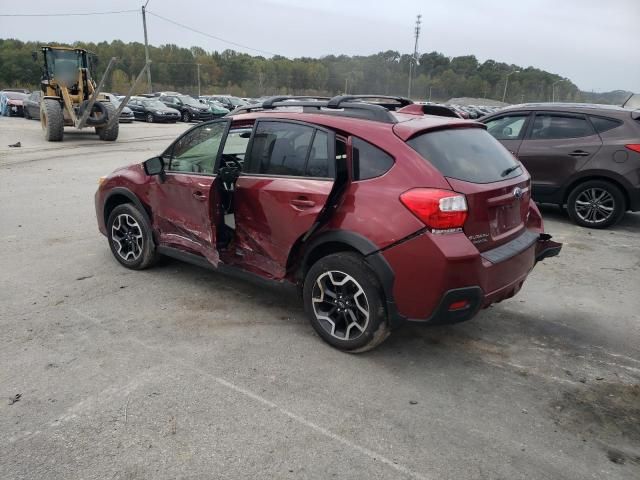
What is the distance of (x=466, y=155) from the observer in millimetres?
3598

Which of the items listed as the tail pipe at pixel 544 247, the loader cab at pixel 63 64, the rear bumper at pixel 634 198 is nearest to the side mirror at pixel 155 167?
the tail pipe at pixel 544 247

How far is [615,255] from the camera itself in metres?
6.31

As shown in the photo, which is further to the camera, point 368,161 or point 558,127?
point 558,127

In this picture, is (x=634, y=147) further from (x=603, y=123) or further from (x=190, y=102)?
(x=190, y=102)

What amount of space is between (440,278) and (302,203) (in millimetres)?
1138

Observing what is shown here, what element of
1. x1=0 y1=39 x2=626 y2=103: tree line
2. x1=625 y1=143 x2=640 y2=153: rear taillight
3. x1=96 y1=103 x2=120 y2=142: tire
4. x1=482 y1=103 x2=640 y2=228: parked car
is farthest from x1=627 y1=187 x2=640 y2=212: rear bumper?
x1=0 y1=39 x2=626 y2=103: tree line

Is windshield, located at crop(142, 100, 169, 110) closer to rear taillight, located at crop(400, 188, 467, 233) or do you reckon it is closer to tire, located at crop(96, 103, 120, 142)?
tire, located at crop(96, 103, 120, 142)

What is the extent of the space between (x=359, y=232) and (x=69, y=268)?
11.4ft

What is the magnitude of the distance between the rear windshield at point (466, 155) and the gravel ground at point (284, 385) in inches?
52.0

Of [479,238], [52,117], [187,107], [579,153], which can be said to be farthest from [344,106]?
Answer: [187,107]

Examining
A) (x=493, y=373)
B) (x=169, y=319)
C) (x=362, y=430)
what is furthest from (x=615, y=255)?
(x=169, y=319)

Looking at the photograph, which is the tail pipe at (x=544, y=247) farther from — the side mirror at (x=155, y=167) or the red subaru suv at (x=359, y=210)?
the side mirror at (x=155, y=167)

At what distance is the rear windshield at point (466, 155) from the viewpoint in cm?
340

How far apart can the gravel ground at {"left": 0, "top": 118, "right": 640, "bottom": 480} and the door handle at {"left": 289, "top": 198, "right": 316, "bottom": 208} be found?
103 centimetres
